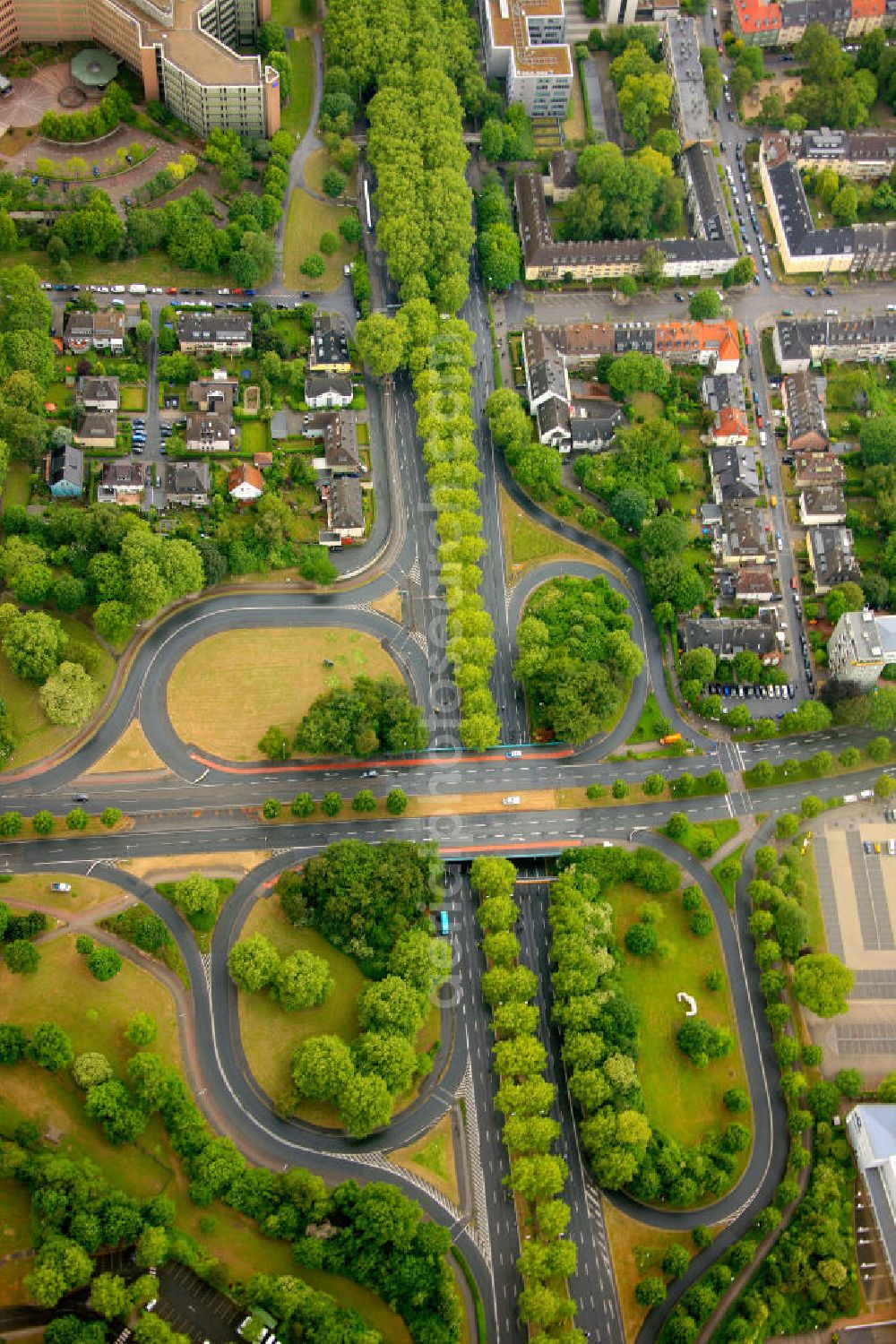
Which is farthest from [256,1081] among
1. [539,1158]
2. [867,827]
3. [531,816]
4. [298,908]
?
[867,827]

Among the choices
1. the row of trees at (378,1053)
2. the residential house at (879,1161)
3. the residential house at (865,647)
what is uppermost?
the residential house at (865,647)

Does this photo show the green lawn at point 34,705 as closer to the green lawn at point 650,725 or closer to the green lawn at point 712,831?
the green lawn at point 650,725

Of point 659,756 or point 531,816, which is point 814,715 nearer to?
point 659,756

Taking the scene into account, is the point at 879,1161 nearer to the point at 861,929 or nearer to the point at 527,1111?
the point at 861,929

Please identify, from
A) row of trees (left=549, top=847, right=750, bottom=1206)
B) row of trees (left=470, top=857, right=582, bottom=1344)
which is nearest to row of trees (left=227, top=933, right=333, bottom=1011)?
row of trees (left=470, top=857, right=582, bottom=1344)

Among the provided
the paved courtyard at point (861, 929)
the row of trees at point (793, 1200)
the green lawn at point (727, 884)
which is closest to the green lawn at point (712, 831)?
the green lawn at point (727, 884)
